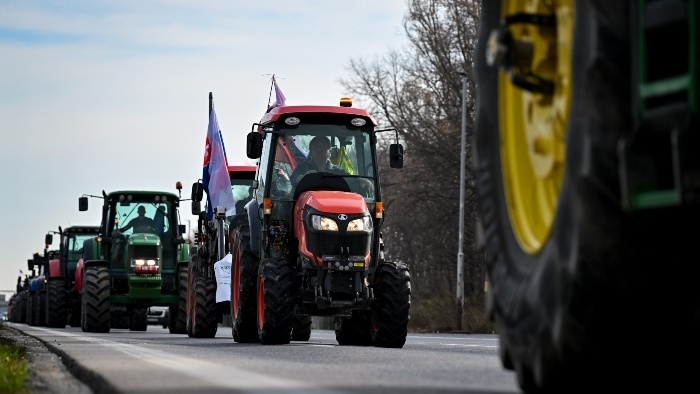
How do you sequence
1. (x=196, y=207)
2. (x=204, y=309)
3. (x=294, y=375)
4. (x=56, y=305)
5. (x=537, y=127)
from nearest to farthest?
(x=537, y=127), (x=294, y=375), (x=204, y=309), (x=196, y=207), (x=56, y=305)

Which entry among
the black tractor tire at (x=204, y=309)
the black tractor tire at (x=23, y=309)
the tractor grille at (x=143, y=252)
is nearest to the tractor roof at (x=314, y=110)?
the black tractor tire at (x=204, y=309)

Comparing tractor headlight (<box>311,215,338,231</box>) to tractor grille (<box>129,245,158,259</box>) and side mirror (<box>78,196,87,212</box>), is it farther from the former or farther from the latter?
side mirror (<box>78,196,87,212</box>)

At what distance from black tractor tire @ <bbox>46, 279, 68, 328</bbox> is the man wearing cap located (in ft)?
23.0

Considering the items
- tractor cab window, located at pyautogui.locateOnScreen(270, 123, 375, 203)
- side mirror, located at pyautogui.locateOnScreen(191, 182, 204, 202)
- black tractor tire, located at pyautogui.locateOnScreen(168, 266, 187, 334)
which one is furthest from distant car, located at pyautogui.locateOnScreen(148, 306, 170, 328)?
tractor cab window, located at pyautogui.locateOnScreen(270, 123, 375, 203)

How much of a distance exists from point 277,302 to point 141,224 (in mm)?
14938

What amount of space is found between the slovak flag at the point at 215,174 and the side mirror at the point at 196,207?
1.20 ft

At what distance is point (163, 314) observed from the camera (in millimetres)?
55312

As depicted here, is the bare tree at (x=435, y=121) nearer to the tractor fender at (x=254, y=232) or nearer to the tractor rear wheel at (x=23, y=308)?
the tractor rear wheel at (x=23, y=308)

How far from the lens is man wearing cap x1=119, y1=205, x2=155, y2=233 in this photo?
30.5 meters

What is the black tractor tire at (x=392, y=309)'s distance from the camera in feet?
53.7

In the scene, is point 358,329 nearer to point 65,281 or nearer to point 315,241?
point 315,241

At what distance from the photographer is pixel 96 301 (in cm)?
2756

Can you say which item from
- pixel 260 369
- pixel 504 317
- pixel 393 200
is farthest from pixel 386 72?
pixel 504 317

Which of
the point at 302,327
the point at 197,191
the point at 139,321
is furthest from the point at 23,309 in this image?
the point at 302,327
